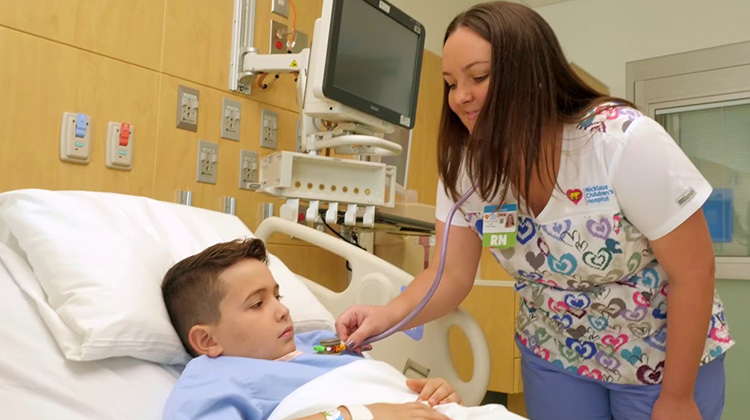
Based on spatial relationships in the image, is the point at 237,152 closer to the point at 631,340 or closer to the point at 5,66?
the point at 5,66

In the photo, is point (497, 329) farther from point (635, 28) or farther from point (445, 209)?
point (635, 28)

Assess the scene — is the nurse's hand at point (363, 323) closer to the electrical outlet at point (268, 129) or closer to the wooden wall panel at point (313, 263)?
the wooden wall panel at point (313, 263)

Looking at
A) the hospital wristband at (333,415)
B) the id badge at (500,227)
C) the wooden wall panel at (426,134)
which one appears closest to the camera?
the hospital wristband at (333,415)

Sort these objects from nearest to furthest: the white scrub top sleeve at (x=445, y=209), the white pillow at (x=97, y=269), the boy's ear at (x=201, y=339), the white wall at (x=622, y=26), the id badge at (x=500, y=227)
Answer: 1. the white pillow at (x=97, y=269)
2. the boy's ear at (x=201, y=339)
3. the id badge at (x=500, y=227)
4. the white scrub top sleeve at (x=445, y=209)
5. the white wall at (x=622, y=26)

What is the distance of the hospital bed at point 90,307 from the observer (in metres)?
1.02

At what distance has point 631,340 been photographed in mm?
1291

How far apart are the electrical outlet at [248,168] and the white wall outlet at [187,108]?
0.22m

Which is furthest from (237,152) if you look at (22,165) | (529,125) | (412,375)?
(529,125)

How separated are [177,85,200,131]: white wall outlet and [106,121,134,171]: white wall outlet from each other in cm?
19

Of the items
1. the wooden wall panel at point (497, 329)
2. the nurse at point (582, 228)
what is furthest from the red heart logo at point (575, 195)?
the wooden wall panel at point (497, 329)

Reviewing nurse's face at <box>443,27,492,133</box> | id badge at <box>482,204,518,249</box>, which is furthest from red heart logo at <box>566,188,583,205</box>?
nurse's face at <box>443,27,492,133</box>

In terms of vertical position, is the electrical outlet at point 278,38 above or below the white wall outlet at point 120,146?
above

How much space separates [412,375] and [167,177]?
3.22ft

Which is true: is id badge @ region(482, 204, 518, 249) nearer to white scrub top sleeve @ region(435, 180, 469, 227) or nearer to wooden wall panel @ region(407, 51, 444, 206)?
white scrub top sleeve @ region(435, 180, 469, 227)
